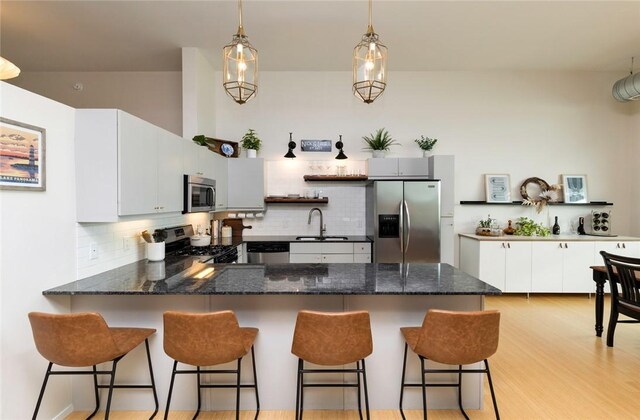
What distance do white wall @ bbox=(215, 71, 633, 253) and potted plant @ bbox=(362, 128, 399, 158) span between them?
0.11 metres

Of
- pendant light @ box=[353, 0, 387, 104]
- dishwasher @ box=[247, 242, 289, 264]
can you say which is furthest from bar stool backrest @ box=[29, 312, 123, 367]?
dishwasher @ box=[247, 242, 289, 264]

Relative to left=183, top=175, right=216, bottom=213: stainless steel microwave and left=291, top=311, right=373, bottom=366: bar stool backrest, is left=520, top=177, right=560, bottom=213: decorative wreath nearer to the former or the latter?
left=291, top=311, right=373, bottom=366: bar stool backrest

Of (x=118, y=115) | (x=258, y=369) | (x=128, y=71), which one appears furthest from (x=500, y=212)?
(x=128, y=71)

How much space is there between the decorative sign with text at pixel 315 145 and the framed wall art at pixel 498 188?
2.50 meters

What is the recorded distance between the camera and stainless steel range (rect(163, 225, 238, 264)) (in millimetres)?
3369

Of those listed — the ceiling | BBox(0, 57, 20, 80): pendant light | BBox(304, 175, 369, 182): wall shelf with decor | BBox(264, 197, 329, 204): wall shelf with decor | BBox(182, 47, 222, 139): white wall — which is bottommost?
BBox(264, 197, 329, 204): wall shelf with decor

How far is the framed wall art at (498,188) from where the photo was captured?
513cm

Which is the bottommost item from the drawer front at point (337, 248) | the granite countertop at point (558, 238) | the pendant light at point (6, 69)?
the drawer front at point (337, 248)

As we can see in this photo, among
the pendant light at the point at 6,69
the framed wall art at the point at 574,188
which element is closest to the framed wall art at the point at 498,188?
the framed wall art at the point at 574,188

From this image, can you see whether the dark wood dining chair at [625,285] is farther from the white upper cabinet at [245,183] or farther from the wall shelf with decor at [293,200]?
the white upper cabinet at [245,183]

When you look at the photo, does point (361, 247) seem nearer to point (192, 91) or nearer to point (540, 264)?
point (540, 264)

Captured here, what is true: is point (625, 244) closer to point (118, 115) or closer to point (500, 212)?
point (500, 212)

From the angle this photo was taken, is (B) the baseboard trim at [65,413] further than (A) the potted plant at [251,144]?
No

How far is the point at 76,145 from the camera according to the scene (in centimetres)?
228
